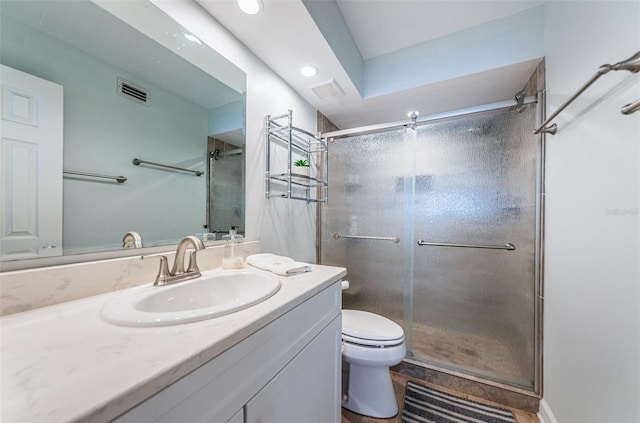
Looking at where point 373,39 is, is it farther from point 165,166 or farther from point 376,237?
point 165,166

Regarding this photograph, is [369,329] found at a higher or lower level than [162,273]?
lower

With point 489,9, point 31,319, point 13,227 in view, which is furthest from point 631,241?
point 13,227

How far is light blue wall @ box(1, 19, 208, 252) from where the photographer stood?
2.20 ft

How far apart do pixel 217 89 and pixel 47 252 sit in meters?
0.90

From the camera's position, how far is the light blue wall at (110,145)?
67cm

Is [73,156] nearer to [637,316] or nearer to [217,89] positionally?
[217,89]

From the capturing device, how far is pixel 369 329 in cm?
134

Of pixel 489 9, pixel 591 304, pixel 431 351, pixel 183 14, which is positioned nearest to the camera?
pixel 591 304

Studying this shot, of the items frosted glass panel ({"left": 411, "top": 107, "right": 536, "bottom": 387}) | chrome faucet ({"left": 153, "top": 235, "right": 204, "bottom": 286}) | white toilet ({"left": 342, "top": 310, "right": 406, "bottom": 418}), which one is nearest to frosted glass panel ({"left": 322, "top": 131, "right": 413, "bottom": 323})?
frosted glass panel ({"left": 411, "top": 107, "right": 536, "bottom": 387})

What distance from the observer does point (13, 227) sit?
60 cm

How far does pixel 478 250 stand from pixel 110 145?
6.53ft

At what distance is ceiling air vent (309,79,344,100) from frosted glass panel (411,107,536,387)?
68 cm

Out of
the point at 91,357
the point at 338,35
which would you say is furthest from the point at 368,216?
the point at 91,357

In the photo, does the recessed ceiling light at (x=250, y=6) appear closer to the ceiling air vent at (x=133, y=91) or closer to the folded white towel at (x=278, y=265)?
the ceiling air vent at (x=133, y=91)
